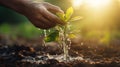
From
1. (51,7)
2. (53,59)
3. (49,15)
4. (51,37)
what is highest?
(51,7)

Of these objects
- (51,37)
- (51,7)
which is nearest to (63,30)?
(51,37)

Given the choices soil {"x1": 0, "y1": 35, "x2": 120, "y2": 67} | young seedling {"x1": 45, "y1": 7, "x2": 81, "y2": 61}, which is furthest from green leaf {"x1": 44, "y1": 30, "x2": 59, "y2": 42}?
soil {"x1": 0, "y1": 35, "x2": 120, "y2": 67}

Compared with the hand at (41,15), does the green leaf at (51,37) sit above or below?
below

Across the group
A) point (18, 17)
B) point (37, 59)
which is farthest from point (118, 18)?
point (18, 17)

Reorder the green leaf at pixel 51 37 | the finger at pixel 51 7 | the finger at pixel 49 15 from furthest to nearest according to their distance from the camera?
the green leaf at pixel 51 37 < the finger at pixel 51 7 < the finger at pixel 49 15

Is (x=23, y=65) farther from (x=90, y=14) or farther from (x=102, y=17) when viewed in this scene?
(x=90, y=14)

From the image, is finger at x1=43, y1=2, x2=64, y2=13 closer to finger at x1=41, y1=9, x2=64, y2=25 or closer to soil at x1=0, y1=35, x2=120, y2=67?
finger at x1=41, y1=9, x2=64, y2=25

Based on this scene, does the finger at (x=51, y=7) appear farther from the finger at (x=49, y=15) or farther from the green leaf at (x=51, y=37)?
the green leaf at (x=51, y=37)

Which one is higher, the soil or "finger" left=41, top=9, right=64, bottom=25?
"finger" left=41, top=9, right=64, bottom=25

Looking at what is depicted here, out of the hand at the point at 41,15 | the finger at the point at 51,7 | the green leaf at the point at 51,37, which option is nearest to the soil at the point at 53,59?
the green leaf at the point at 51,37

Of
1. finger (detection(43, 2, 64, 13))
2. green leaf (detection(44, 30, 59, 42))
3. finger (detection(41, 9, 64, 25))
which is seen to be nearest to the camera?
finger (detection(41, 9, 64, 25))

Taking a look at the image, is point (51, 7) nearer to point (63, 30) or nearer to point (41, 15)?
point (41, 15)
